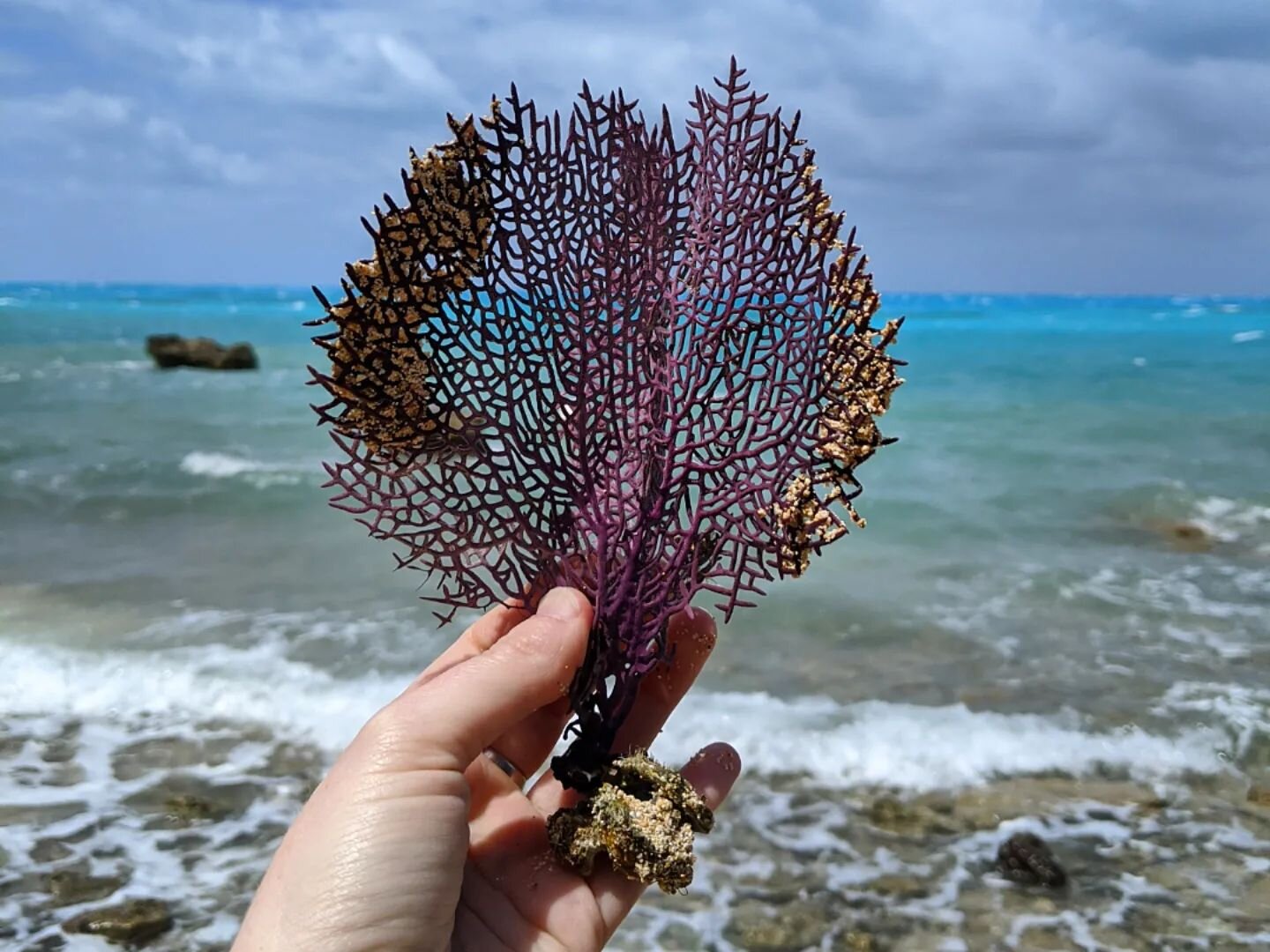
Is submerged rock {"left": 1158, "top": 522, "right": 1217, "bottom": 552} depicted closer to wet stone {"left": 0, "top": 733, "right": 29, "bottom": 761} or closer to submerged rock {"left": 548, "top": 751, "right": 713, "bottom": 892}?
submerged rock {"left": 548, "top": 751, "right": 713, "bottom": 892}

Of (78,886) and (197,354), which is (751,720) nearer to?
(78,886)

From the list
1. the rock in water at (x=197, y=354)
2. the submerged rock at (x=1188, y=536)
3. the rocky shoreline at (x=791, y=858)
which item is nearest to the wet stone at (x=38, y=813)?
the rocky shoreline at (x=791, y=858)

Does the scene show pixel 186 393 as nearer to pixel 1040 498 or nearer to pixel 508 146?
pixel 1040 498

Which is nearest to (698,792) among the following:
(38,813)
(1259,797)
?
(38,813)

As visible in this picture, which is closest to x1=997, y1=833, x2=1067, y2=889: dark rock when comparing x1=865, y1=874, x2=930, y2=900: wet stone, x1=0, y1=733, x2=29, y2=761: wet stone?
x1=865, y1=874, x2=930, y2=900: wet stone

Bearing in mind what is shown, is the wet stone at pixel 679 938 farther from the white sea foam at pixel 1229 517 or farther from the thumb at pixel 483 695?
the white sea foam at pixel 1229 517

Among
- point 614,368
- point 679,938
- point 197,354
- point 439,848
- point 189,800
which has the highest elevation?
point 197,354

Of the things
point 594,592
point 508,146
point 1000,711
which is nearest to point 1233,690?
point 1000,711
